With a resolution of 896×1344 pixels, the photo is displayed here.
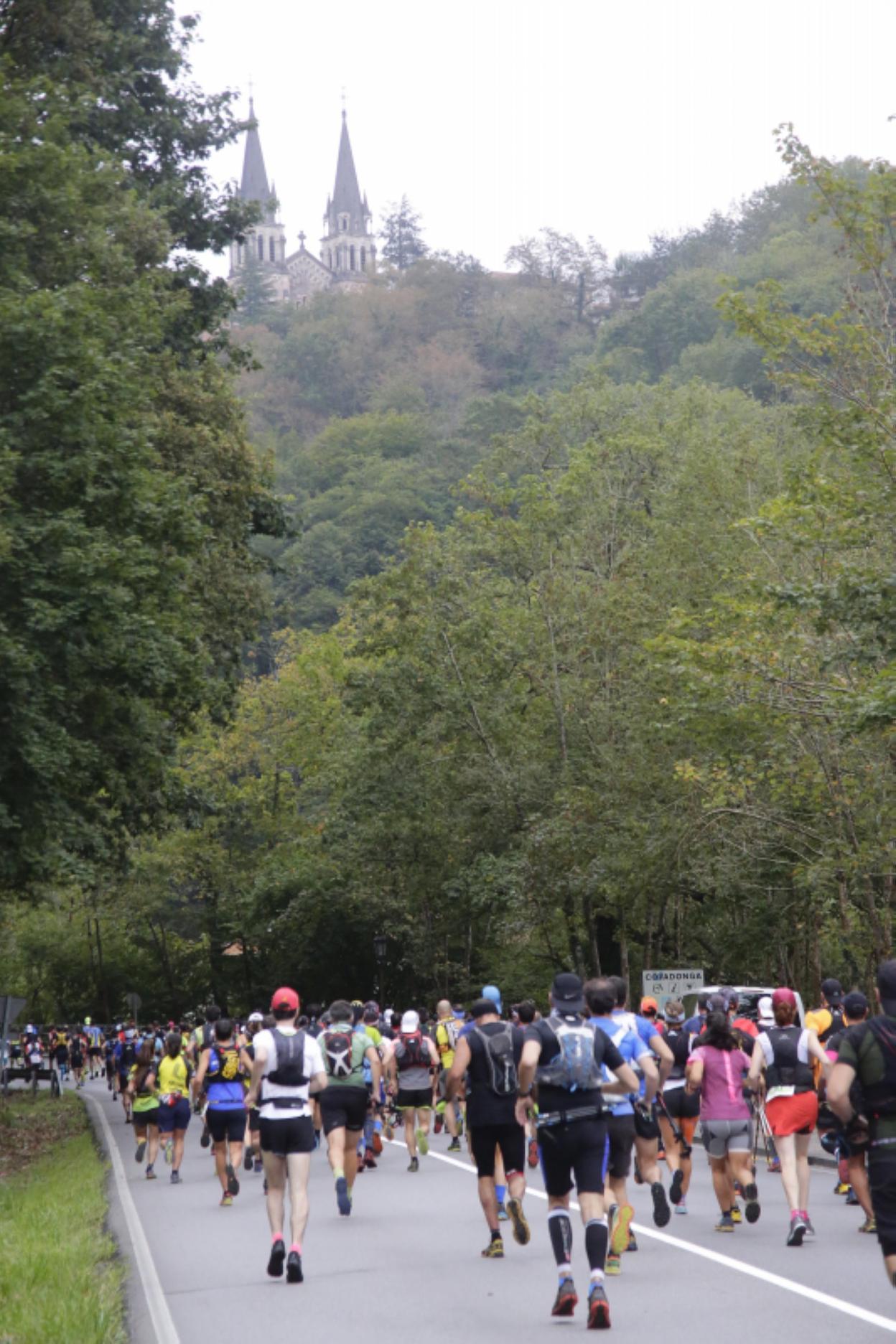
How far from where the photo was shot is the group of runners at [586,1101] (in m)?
8.34

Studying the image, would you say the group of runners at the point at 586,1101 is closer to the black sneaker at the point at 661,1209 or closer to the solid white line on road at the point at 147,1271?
the black sneaker at the point at 661,1209

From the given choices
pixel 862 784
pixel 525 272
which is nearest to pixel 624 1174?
pixel 862 784

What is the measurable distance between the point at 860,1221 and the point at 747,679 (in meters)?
10.1

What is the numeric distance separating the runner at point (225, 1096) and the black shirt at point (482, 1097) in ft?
16.0

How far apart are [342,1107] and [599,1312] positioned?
625 cm

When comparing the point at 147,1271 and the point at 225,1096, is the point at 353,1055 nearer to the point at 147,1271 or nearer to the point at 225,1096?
the point at 225,1096

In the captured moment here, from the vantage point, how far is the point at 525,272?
160125 mm

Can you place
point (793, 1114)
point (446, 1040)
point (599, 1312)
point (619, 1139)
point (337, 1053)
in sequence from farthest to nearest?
point (446, 1040) → point (337, 1053) → point (793, 1114) → point (619, 1139) → point (599, 1312)

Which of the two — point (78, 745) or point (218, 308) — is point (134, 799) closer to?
point (78, 745)

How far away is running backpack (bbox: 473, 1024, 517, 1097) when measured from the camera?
10891mm

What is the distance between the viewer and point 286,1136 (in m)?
10.2

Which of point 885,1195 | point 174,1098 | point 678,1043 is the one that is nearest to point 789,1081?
point 678,1043

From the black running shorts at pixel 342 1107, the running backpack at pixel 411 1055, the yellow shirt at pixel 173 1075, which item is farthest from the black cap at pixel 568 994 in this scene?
the yellow shirt at pixel 173 1075

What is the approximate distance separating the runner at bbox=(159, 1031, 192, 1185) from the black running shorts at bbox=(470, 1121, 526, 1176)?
25.5 ft
